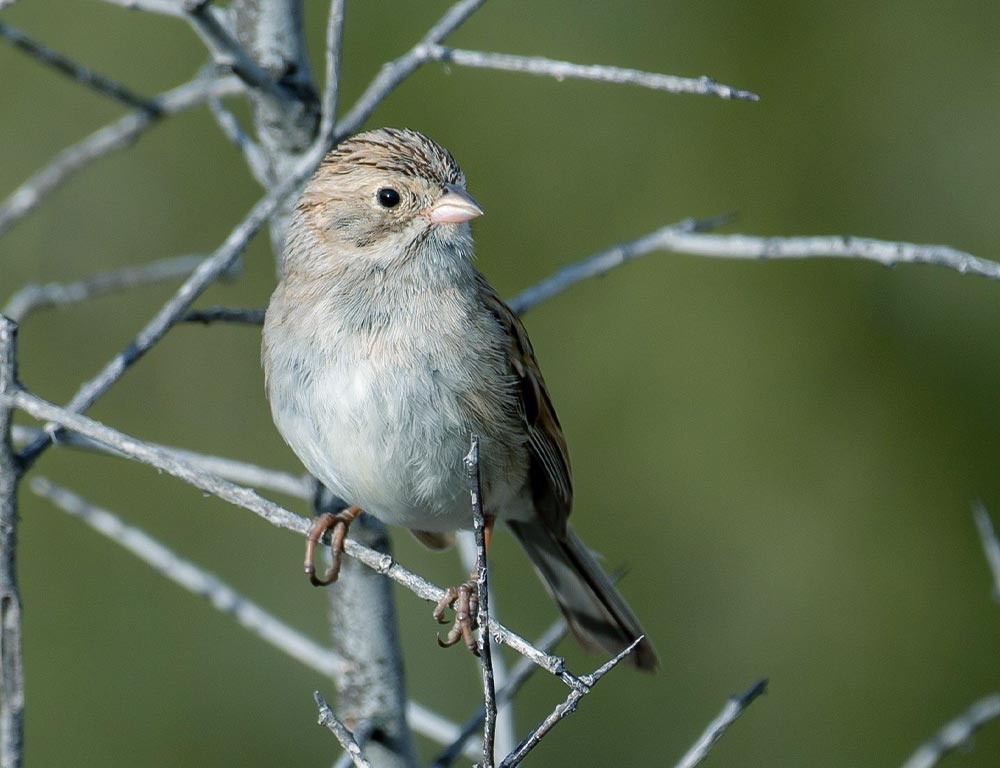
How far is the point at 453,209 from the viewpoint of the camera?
344 cm

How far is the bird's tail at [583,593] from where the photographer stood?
3.90 metres

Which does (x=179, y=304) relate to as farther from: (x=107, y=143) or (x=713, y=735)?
(x=713, y=735)

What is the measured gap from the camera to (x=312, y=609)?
5230 mm

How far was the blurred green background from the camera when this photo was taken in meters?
5.15

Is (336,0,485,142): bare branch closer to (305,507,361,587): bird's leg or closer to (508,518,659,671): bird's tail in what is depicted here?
(305,507,361,587): bird's leg

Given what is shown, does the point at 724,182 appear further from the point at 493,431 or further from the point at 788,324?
the point at 493,431

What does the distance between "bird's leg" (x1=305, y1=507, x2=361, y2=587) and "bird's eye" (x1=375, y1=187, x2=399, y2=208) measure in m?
0.79

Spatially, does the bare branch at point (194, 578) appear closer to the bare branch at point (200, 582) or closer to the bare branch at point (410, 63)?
the bare branch at point (200, 582)

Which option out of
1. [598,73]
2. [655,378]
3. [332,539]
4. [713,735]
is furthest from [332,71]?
[655,378]

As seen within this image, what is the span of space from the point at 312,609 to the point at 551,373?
132 cm

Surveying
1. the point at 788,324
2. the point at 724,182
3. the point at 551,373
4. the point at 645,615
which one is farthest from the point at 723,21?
the point at 645,615

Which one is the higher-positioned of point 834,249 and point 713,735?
point 834,249

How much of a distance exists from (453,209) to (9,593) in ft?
4.87

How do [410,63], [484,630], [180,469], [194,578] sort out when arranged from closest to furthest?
[484,630]
[180,469]
[410,63]
[194,578]
